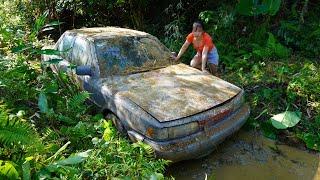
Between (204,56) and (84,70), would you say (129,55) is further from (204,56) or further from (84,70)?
(204,56)

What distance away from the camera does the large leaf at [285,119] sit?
6270 millimetres

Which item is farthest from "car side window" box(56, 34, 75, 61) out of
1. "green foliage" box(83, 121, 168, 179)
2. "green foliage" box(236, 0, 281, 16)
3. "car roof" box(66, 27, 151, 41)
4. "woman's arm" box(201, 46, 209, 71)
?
"green foliage" box(236, 0, 281, 16)

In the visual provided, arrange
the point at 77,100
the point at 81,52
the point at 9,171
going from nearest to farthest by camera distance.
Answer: the point at 9,171, the point at 77,100, the point at 81,52

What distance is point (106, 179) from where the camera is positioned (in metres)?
4.13

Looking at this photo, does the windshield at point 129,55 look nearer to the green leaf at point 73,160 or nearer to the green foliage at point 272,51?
the green leaf at point 73,160

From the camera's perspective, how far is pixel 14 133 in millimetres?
3824

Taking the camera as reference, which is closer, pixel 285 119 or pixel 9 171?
pixel 9 171

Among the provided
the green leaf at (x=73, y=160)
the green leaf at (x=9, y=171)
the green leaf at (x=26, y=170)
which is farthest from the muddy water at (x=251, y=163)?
the green leaf at (x=9, y=171)

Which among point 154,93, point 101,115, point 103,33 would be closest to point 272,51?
point 103,33

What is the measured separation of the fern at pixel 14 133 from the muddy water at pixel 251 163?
6.85 ft

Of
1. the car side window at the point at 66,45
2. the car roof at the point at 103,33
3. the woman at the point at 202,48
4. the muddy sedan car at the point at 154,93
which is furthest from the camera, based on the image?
the woman at the point at 202,48

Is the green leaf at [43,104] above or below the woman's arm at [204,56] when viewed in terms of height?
below

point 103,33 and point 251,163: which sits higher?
point 103,33

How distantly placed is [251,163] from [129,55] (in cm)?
250
